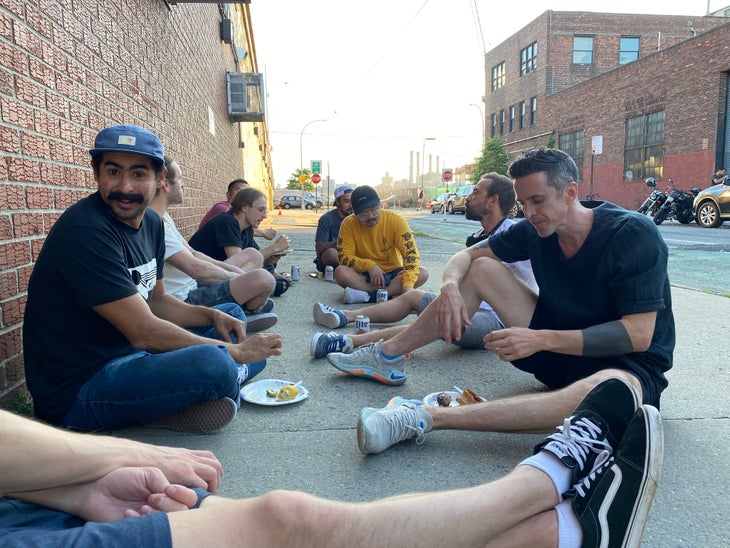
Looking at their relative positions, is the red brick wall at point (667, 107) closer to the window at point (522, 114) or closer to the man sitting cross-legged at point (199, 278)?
the window at point (522, 114)

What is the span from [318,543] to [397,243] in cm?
487

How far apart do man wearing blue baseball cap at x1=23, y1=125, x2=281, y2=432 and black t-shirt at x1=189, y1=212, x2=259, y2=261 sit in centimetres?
319

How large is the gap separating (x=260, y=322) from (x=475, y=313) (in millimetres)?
1888

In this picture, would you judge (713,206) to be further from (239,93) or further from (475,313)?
(475,313)

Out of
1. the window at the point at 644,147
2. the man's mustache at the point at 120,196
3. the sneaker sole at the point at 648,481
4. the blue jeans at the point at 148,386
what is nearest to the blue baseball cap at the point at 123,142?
the man's mustache at the point at 120,196

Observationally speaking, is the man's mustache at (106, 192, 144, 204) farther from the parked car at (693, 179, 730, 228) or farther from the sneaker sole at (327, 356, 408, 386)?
the parked car at (693, 179, 730, 228)

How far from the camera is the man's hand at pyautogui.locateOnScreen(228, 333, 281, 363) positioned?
266cm

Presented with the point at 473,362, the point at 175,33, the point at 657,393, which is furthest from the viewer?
the point at 175,33

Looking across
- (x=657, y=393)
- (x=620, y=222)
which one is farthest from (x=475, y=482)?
(x=620, y=222)

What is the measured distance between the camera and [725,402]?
10.5ft

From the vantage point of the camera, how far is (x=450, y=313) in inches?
130

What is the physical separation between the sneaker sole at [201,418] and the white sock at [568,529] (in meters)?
1.63

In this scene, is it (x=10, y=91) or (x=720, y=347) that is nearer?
(x=10, y=91)

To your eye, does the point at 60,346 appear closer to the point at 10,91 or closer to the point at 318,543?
the point at 10,91
